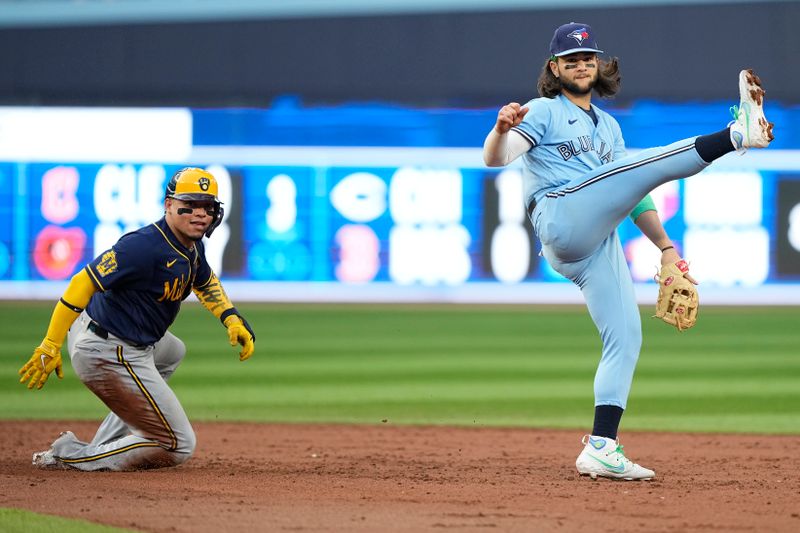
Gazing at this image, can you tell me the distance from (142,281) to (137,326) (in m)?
0.21

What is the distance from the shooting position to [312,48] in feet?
53.5

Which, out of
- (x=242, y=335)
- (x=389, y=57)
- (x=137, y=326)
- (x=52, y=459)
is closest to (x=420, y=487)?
(x=242, y=335)

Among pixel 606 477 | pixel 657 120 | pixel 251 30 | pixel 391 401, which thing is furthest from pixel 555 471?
pixel 251 30

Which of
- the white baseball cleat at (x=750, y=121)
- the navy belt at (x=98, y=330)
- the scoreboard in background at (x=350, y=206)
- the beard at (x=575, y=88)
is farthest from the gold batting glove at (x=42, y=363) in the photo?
the scoreboard in background at (x=350, y=206)

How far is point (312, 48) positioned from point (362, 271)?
3180mm

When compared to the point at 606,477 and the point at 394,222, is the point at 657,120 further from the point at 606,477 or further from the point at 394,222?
the point at 606,477

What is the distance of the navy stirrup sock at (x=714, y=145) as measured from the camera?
4.49 m

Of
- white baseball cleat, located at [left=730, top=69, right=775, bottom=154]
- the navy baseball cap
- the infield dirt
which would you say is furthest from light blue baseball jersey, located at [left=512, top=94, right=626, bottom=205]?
the infield dirt

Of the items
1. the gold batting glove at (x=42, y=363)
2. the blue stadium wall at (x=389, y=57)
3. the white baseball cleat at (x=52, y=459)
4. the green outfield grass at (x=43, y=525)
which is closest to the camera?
the green outfield grass at (x=43, y=525)

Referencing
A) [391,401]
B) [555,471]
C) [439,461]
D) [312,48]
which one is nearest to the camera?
[555,471]

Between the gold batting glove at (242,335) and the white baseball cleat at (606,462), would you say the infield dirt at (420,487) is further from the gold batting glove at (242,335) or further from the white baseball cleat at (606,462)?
the gold batting glove at (242,335)

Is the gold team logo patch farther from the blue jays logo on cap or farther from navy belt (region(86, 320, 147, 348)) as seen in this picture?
the blue jays logo on cap

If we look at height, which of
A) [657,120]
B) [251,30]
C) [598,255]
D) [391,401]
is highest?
[251,30]

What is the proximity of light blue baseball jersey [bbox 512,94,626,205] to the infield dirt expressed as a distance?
1163 mm
